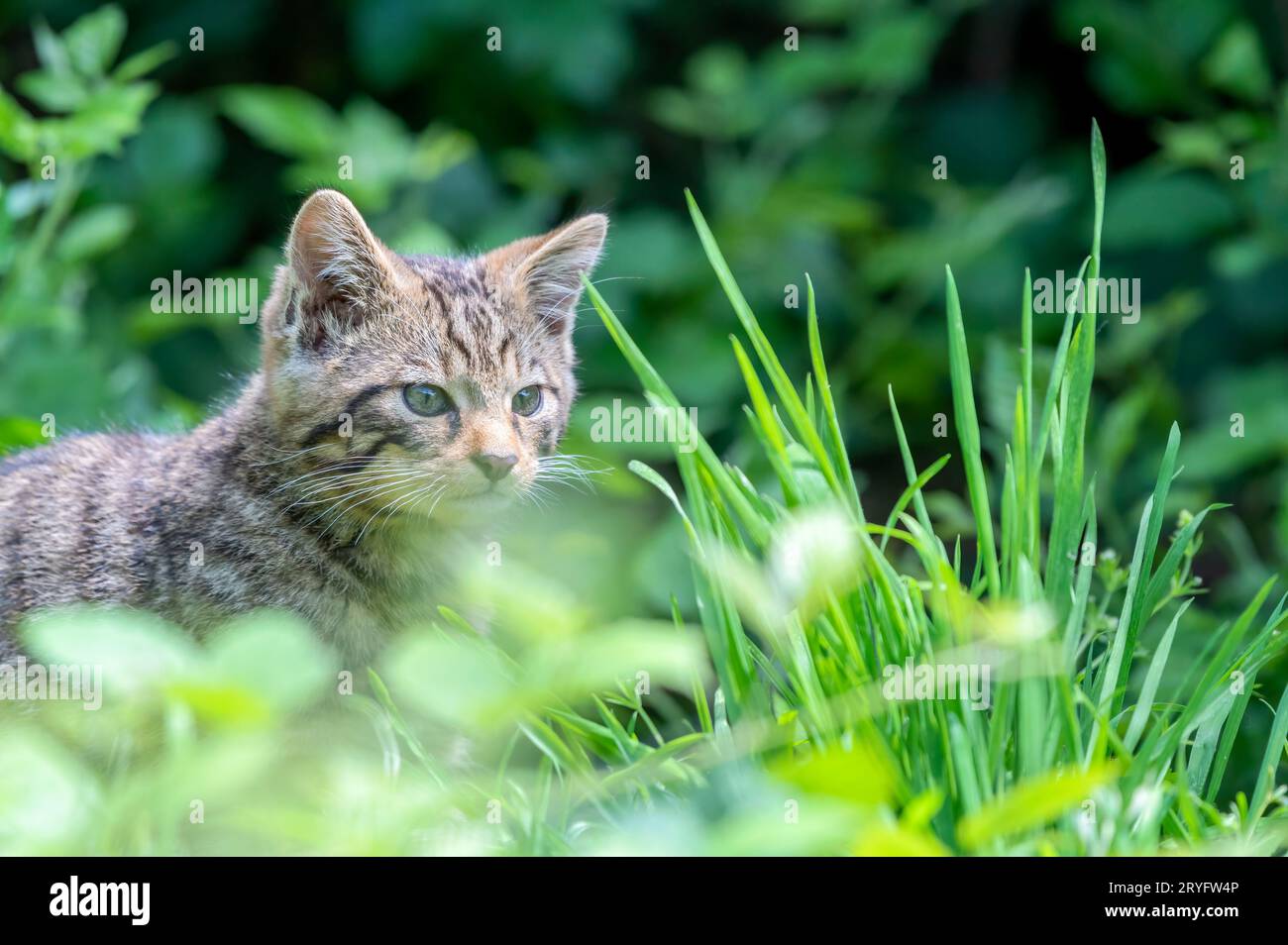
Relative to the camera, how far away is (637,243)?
3.72m

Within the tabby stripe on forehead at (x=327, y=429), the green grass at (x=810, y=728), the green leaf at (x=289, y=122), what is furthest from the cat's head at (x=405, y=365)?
the green leaf at (x=289, y=122)

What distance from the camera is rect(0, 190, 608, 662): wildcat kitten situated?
1.96 metres

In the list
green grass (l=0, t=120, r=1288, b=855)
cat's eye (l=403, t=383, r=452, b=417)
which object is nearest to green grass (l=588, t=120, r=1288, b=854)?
green grass (l=0, t=120, r=1288, b=855)

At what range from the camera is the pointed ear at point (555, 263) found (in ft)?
7.45

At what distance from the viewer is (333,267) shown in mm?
2094

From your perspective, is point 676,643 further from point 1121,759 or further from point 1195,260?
point 1195,260

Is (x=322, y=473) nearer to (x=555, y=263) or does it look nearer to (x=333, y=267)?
(x=333, y=267)

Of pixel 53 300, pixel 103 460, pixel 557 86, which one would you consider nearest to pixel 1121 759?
pixel 103 460

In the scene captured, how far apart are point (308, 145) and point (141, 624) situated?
275cm

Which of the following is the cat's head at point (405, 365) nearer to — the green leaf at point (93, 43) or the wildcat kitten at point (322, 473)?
the wildcat kitten at point (322, 473)

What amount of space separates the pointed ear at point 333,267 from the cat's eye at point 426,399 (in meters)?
→ 0.16

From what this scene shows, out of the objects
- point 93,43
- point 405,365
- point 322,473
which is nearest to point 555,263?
point 405,365

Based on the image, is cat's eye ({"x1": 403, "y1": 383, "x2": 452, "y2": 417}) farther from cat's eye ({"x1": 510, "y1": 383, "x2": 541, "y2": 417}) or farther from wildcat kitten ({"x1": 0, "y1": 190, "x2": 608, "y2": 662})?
cat's eye ({"x1": 510, "y1": 383, "x2": 541, "y2": 417})

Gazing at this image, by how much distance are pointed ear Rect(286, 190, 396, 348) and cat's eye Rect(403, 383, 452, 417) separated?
6.2 inches
